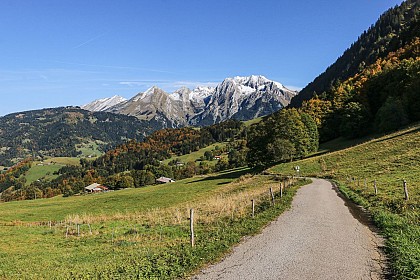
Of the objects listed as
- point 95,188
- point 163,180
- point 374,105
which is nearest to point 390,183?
point 374,105

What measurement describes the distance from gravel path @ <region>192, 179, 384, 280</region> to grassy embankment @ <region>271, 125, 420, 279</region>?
953 millimetres

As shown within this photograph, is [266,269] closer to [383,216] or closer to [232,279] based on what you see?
[232,279]

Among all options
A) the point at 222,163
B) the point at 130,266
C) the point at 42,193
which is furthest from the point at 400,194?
the point at 42,193

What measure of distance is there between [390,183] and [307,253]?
2588 cm

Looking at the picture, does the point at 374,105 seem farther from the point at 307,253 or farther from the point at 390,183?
the point at 307,253

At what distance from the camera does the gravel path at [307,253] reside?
37.2 ft

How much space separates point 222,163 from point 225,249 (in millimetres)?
165913

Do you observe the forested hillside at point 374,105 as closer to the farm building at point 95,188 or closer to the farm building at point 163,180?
the farm building at point 163,180

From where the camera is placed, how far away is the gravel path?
446 inches

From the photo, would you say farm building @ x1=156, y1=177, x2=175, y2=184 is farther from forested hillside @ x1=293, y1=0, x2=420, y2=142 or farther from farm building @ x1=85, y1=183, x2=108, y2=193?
forested hillside @ x1=293, y1=0, x2=420, y2=142

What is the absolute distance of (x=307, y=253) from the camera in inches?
528

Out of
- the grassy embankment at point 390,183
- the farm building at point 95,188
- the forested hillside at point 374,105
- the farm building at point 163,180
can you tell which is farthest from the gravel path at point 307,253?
the farm building at point 95,188

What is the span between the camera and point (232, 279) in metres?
11.1

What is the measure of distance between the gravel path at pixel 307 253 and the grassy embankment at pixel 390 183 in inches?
37.5
